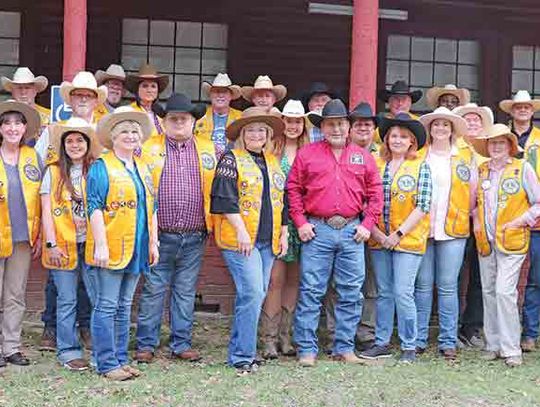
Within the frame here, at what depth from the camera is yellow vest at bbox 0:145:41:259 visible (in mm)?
5551

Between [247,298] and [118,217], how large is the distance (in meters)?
1.10

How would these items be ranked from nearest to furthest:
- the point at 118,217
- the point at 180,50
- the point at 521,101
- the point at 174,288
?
the point at 118,217 < the point at 174,288 < the point at 521,101 < the point at 180,50

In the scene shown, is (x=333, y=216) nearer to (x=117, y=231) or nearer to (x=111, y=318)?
(x=117, y=231)

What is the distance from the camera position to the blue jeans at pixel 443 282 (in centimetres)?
629

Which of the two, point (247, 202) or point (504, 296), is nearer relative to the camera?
point (247, 202)

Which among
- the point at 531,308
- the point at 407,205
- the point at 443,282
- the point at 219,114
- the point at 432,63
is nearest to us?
the point at 407,205

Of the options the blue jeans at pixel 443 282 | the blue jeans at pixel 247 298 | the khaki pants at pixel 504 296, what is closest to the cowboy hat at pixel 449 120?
the blue jeans at pixel 443 282

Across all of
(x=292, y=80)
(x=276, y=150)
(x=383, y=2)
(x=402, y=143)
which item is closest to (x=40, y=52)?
(x=292, y=80)

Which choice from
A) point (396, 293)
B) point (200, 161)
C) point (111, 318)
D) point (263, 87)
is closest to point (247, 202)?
point (200, 161)

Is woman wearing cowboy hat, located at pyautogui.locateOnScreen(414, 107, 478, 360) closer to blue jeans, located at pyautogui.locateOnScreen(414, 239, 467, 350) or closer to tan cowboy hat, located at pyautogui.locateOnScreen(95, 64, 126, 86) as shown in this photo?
blue jeans, located at pyautogui.locateOnScreen(414, 239, 467, 350)

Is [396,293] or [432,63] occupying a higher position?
[432,63]

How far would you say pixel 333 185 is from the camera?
5883mm

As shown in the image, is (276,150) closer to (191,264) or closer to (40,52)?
(191,264)

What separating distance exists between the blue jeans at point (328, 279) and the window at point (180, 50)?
18.1ft
